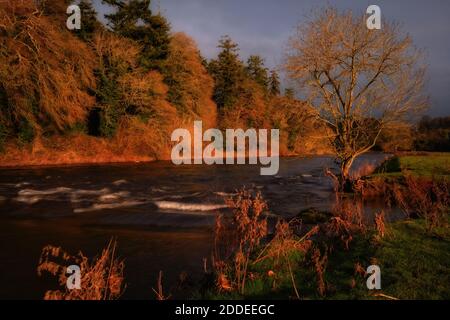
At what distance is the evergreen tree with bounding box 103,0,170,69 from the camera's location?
45.8 m

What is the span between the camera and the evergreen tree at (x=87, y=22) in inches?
1631

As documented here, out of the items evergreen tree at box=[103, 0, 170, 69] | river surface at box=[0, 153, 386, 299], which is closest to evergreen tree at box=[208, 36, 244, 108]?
evergreen tree at box=[103, 0, 170, 69]

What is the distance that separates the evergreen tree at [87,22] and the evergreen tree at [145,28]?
304 centimetres

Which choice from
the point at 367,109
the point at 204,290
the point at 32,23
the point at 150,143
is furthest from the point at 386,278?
the point at 150,143

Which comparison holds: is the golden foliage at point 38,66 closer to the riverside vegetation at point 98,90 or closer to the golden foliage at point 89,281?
the riverside vegetation at point 98,90

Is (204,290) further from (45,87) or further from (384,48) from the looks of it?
(45,87)

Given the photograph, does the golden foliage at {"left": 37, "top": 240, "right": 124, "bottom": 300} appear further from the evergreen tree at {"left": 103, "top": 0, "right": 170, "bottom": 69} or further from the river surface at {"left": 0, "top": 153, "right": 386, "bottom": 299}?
the evergreen tree at {"left": 103, "top": 0, "right": 170, "bottom": 69}

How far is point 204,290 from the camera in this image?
6551mm

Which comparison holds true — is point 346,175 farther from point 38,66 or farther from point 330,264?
point 38,66

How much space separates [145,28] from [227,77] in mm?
21885

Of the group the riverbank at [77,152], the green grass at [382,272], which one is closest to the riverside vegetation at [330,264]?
the green grass at [382,272]

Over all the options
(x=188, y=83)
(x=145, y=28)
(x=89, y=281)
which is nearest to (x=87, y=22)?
(x=145, y=28)

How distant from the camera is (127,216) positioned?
45.6 ft

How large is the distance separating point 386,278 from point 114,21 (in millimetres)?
48455
